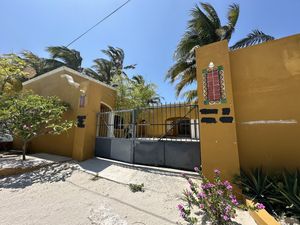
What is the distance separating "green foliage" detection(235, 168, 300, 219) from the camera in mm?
2766

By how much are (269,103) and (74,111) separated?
7.96m

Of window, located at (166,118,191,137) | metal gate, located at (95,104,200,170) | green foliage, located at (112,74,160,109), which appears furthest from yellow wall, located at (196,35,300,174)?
green foliage, located at (112,74,160,109)

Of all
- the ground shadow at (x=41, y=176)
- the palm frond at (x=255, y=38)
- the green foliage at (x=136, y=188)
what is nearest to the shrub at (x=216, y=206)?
the green foliage at (x=136, y=188)

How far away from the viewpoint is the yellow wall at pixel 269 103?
370 cm

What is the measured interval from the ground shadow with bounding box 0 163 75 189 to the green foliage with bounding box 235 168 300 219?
5.40 metres

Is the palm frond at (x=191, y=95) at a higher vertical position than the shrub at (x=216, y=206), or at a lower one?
higher

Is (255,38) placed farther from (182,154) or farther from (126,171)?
(126,171)

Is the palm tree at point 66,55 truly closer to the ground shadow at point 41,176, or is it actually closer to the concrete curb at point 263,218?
the ground shadow at point 41,176

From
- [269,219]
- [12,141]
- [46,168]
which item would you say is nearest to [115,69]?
[12,141]

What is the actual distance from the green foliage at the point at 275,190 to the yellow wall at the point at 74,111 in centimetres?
605

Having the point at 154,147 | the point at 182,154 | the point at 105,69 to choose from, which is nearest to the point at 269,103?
the point at 182,154

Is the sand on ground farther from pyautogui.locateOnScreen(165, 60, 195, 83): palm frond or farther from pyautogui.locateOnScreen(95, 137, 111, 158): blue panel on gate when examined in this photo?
pyautogui.locateOnScreen(165, 60, 195, 83): palm frond

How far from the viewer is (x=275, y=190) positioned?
3.17m

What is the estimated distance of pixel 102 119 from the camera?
7805mm
